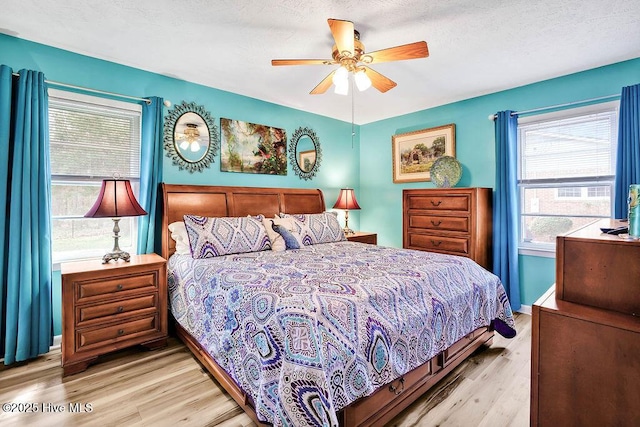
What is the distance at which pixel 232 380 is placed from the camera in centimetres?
193

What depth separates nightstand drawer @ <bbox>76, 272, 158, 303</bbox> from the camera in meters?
2.26

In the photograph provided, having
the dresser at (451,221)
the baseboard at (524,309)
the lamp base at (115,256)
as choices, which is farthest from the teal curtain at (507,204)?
the lamp base at (115,256)

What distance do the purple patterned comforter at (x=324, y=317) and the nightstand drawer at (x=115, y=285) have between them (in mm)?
206

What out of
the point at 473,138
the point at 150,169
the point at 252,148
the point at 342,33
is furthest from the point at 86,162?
the point at 473,138

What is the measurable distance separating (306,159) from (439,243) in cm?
214

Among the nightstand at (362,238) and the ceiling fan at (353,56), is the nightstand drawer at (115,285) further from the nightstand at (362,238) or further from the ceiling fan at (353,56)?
the nightstand at (362,238)

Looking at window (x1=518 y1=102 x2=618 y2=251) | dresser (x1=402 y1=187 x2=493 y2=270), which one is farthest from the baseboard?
window (x1=518 y1=102 x2=618 y2=251)

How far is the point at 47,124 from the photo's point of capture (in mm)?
2484

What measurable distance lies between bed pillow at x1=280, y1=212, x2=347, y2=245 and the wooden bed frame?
0.45 meters

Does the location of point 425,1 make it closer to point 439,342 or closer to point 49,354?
point 439,342

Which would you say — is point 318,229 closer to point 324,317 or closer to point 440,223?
point 440,223

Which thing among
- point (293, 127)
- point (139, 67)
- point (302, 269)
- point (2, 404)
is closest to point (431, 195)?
point (293, 127)

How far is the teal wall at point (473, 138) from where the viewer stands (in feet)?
9.98

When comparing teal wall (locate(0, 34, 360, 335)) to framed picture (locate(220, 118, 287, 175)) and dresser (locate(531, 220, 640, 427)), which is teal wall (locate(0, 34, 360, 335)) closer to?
framed picture (locate(220, 118, 287, 175))
